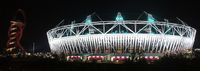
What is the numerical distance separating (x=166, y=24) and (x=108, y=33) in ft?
51.5

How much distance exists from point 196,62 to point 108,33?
7096cm

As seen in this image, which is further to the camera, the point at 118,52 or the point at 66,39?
the point at 66,39

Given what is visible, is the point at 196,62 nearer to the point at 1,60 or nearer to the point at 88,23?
the point at 1,60

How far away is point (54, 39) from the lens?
367ft

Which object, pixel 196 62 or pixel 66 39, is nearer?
pixel 196 62

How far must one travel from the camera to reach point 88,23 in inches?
3991

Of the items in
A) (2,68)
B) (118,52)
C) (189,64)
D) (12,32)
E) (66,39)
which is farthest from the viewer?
(12,32)

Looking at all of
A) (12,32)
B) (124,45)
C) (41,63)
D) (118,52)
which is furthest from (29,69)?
(12,32)

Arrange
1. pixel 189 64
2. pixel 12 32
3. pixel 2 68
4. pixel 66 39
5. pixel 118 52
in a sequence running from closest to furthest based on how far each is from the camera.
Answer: pixel 189 64 < pixel 2 68 < pixel 118 52 < pixel 66 39 < pixel 12 32

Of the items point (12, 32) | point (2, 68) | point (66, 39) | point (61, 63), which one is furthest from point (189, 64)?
point (12, 32)

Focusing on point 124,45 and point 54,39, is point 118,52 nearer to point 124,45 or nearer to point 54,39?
point 124,45

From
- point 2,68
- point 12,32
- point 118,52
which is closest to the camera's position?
point 2,68

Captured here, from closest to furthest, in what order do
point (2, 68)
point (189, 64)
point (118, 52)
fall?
point (189, 64) < point (2, 68) < point (118, 52)

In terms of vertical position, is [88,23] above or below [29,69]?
above
